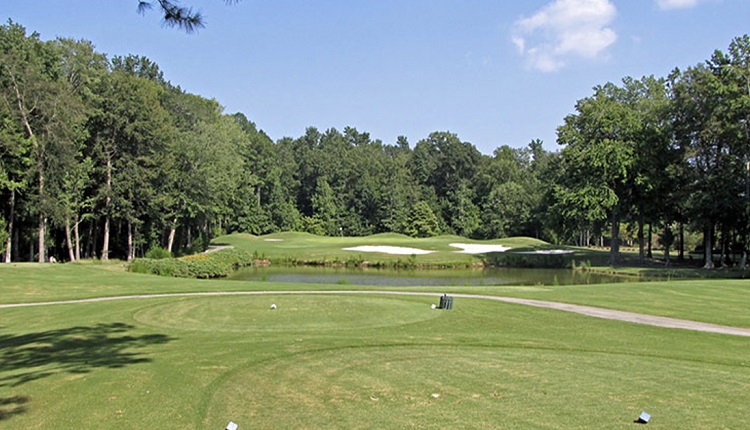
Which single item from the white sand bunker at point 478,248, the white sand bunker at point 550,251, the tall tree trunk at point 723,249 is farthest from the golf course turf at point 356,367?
the white sand bunker at point 478,248

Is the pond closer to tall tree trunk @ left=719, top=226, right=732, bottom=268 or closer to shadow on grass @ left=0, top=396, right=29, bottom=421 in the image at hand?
tall tree trunk @ left=719, top=226, right=732, bottom=268

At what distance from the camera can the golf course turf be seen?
757 cm

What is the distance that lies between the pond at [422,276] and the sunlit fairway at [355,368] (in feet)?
60.4

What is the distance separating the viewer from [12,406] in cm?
785

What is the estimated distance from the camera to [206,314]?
54.6ft

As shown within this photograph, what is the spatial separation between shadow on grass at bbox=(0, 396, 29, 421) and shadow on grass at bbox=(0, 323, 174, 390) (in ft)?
0.13

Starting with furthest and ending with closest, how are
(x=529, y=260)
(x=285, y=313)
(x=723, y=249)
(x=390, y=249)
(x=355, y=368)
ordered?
(x=390, y=249) < (x=529, y=260) < (x=723, y=249) < (x=285, y=313) < (x=355, y=368)

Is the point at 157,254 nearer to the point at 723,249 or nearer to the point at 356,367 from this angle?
the point at 356,367

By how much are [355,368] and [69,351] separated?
19.2 feet

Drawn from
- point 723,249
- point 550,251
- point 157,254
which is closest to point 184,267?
point 157,254

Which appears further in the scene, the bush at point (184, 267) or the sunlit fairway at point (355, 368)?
the bush at point (184, 267)

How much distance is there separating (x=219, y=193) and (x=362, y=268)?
1674 centimetres

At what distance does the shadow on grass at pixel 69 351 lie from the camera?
31.9 feet

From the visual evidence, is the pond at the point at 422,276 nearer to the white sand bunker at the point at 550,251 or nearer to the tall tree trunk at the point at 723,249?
the white sand bunker at the point at 550,251
